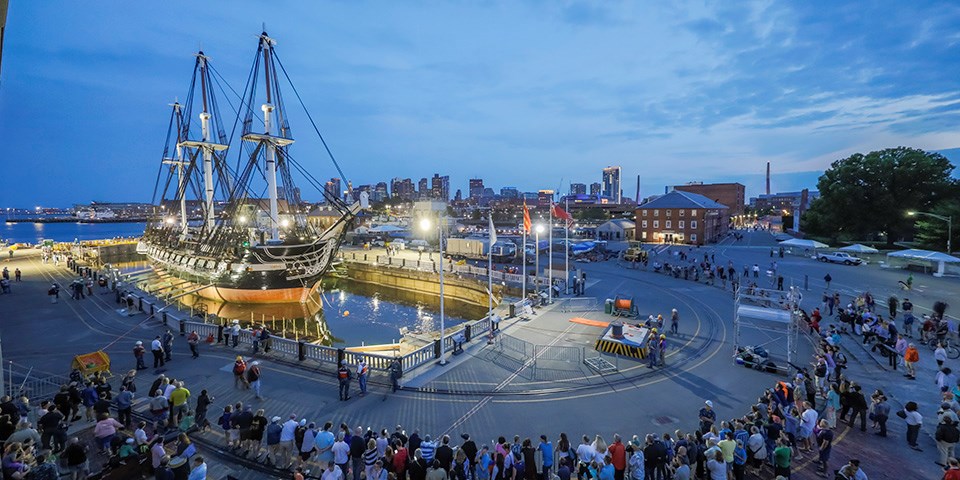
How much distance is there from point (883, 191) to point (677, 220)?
2543cm

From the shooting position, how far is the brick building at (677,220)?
66188 mm

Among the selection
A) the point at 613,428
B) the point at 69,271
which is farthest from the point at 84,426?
the point at 69,271

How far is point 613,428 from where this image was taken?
40.0ft

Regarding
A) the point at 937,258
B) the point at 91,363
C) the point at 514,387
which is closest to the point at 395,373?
the point at 514,387

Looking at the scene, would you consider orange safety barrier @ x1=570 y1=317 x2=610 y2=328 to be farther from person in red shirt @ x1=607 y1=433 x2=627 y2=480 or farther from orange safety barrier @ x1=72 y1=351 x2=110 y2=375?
orange safety barrier @ x1=72 y1=351 x2=110 y2=375

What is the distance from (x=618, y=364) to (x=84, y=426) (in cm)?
1855

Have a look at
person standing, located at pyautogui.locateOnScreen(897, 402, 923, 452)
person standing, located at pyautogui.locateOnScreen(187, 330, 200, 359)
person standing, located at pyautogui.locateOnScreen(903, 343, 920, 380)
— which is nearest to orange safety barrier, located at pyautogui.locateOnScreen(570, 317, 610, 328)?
person standing, located at pyautogui.locateOnScreen(903, 343, 920, 380)

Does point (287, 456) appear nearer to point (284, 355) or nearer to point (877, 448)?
point (284, 355)

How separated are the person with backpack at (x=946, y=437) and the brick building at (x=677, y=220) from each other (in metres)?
60.6

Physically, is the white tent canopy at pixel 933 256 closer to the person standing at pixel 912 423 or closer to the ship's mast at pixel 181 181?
the person standing at pixel 912 423

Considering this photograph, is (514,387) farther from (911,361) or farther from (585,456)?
(911,361)

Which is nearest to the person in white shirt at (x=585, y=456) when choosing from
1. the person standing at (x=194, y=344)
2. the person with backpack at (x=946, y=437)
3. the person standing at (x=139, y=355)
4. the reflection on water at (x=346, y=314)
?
the person with backpack at (x=946, y=437)

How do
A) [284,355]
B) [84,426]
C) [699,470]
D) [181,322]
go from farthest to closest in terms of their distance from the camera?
[181,322]
[284,355]
[84,426]
[699,470]

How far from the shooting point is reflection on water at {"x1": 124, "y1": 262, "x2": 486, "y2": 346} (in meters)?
31.1
